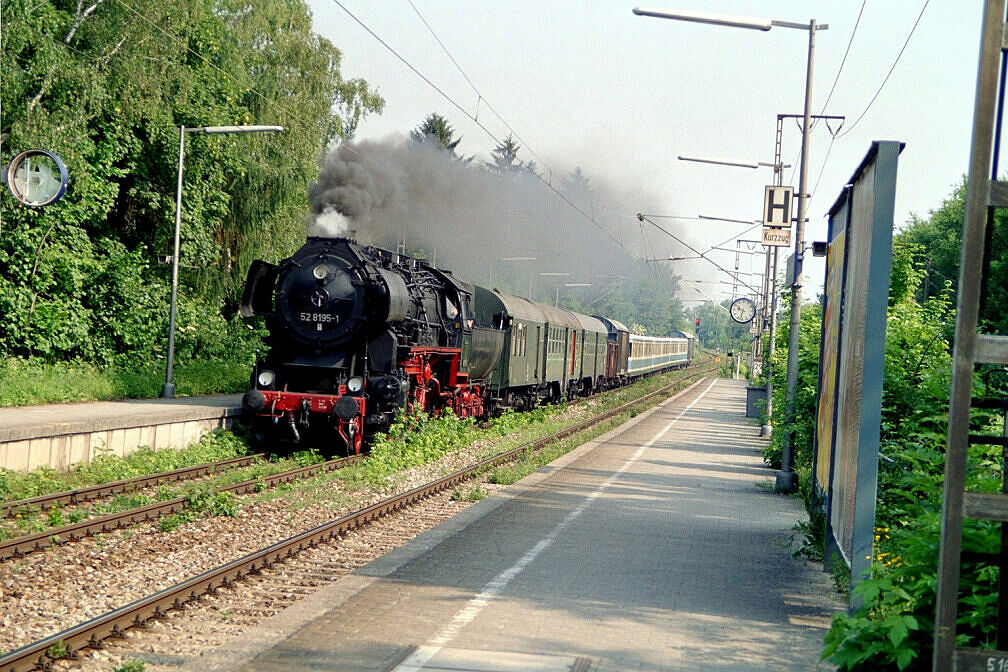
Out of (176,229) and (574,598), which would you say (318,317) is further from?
(574,598)

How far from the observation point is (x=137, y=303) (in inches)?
961

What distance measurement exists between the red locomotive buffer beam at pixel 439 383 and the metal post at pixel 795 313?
631cm

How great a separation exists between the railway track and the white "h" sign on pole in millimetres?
7821

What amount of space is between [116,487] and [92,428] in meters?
2.14

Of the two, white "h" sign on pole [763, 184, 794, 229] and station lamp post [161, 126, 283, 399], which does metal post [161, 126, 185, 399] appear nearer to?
station lamp post [161, 126, 283, 399]

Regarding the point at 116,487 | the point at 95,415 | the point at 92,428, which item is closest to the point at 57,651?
the point at 116,487

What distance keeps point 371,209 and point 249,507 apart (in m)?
13.1

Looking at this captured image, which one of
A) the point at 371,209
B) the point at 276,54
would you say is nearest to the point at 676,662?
the point at 371,209

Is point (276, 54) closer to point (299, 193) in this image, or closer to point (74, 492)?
point (299, 193)

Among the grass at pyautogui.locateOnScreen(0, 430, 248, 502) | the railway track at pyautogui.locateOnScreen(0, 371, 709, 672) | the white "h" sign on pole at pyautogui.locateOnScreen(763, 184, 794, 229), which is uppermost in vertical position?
the white "h" sign on pole at pyautogui.locateOnScreen(763, 184, 794, 229)

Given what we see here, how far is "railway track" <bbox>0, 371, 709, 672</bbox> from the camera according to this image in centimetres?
582

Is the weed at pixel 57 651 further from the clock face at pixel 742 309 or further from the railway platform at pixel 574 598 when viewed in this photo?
the clock face at pixel 742 309

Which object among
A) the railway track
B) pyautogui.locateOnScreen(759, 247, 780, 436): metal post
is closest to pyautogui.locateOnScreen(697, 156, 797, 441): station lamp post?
pyautogui.locateOnScreen(759, 247, 780, 436): metal post

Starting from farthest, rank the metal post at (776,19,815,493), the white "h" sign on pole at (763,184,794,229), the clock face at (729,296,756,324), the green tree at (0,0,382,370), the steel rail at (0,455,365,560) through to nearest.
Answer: the clock face at (729,296,756,324) < the green tree at (0,0,382,370) < the white "h" sign on pole at (763,184,794,229) < the metal post at (776,19,815,493) < the steel rail at (0,455,365,560)
